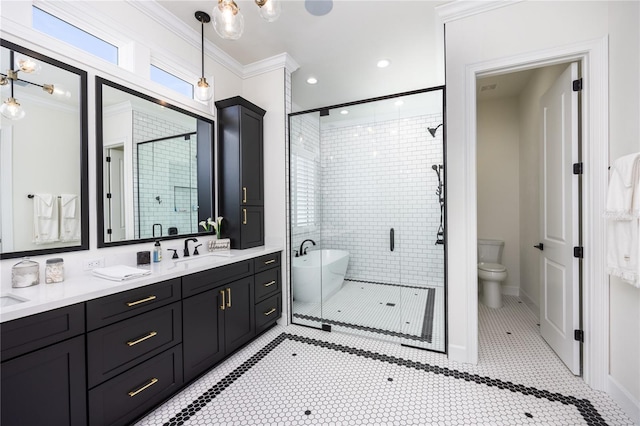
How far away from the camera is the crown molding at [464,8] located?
213 centimetres

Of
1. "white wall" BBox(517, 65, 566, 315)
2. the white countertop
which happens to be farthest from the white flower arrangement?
"white wall" BBox(517, 65, 566, 315)

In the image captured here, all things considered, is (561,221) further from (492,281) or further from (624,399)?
(492,281)

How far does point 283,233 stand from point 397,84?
8.51ft

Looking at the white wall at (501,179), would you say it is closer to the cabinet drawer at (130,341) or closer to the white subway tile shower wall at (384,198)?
the white subway tile shower wall at (384,198)

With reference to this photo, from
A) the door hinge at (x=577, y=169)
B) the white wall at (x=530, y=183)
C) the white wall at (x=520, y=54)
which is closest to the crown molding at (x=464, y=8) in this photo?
the white wall at (x=520, y=54)

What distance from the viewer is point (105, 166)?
6.49 feet

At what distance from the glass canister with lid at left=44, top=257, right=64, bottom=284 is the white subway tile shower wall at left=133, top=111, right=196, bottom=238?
0.60m

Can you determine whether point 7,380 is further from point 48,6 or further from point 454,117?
point 454,117

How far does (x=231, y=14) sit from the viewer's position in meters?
1.38

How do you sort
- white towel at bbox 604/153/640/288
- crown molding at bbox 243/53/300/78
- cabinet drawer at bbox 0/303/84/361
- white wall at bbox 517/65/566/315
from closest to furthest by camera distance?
cabinet drawer at bbox 0/303/84/361 < white towel at bbox 604/153/640/288 < crown molding at bbox 243/53/300/78 < white wall at bbox 517/65/566/315

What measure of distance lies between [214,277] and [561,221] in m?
2.96

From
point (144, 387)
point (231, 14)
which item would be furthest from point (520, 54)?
point (144, 387)

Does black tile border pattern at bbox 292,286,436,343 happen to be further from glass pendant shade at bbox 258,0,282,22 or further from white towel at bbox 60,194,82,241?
glass pendant shade at bbox 258,0,282,22

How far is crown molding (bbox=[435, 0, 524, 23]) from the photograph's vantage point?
213cm
